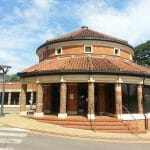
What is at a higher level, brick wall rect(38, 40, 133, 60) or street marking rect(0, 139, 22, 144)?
brick wall rect(38, 40, 133, 60)

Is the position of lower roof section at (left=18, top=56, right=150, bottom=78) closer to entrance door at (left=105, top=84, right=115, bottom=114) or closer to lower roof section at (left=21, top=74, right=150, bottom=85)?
lower roof section at (left=21, top=74, right=150, bottom=85)

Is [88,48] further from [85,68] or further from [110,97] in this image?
[110,97]

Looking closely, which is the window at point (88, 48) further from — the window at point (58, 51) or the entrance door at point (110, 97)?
the entrance door at point (110, 97)

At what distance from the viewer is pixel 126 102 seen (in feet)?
76.0

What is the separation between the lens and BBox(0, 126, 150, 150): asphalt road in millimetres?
12309

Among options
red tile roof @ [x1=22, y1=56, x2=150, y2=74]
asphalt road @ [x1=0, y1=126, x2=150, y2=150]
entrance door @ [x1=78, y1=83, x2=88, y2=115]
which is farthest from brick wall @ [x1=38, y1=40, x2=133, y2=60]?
asphalt road @ [x1=0, y1=126, x2=150, y2=150]

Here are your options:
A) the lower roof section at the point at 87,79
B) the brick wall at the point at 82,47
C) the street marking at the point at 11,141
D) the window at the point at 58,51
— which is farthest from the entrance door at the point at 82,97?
the street marking at the point at 11,141

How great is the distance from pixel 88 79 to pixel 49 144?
8.82 m

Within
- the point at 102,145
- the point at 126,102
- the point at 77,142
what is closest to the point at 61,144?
the point at 77,142

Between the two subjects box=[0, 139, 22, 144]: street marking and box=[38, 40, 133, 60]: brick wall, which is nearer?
box=[0, 139, 22, 144]: street marking

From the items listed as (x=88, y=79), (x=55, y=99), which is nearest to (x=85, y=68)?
(x=88, y=79)

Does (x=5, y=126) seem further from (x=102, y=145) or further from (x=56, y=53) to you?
(x=56, y=53)

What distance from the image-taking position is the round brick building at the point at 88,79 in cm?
2108

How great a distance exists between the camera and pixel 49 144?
13117mm
